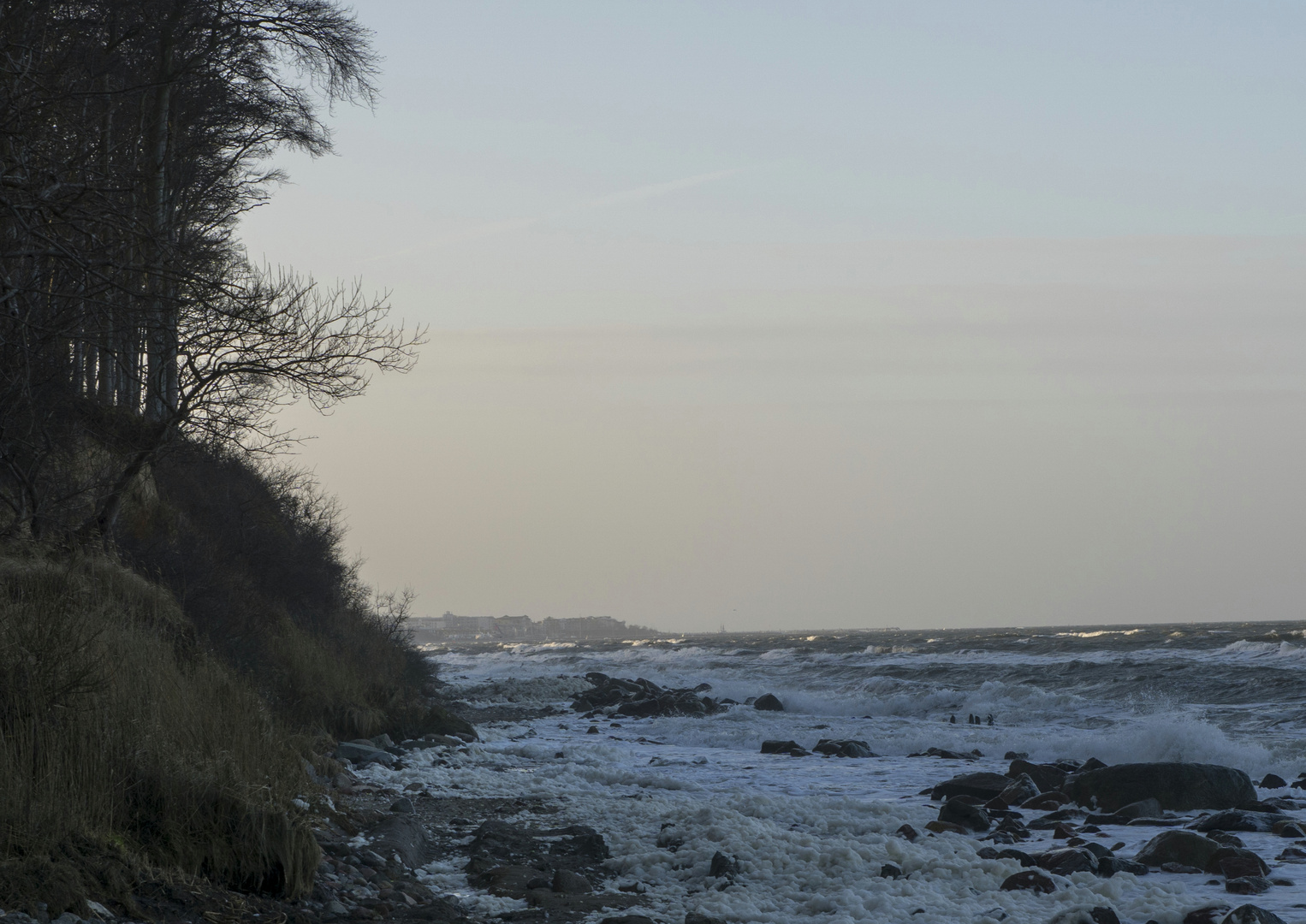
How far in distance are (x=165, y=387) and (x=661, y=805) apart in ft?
27.3

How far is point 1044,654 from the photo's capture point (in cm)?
4306

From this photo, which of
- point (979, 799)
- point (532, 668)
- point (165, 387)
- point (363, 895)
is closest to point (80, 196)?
point (363, 895)

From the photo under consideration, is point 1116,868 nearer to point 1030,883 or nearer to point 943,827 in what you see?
point 1030,883

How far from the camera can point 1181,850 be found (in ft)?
26.4

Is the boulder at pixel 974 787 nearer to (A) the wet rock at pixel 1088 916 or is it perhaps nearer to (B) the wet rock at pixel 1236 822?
(B) the wet rock at pixel 1236 822

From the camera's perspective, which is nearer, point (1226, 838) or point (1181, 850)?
point (1181, 850)

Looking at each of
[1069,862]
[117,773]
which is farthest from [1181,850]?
[117,773]

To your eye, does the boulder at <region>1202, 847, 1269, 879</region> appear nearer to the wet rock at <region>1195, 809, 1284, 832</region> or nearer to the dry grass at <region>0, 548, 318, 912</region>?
the wet rock at <region>1195, 809, 1284, 832</region>

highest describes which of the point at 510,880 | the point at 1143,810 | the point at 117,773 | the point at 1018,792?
the point at 117,773

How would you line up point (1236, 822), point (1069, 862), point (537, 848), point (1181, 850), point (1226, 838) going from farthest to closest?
point (1236, 822) → point (1226, 838) → point (537, 848) → point (1181, 850) → point (1069, 862)

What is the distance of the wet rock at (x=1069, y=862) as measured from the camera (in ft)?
24.7

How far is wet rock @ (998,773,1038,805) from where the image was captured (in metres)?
11.0

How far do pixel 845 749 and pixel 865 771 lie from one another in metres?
1.96

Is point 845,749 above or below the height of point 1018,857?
below
